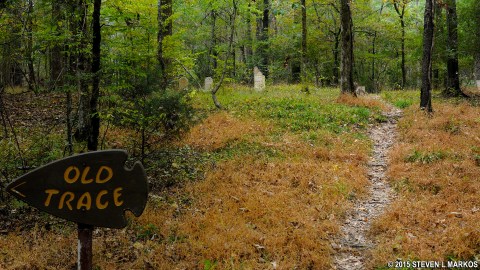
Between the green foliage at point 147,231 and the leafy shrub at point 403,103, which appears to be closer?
the green foliage at point 147,231

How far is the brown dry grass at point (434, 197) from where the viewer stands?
17.6 feet

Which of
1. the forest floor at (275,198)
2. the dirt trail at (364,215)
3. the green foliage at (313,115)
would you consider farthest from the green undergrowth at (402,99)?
the dirt trail at (364,215)

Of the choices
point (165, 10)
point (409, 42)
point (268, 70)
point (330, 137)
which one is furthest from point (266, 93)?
point (409, 42)

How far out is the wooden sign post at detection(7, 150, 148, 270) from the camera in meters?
3.65

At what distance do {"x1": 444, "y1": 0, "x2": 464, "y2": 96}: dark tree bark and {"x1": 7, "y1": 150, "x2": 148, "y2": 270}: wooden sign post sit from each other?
17183 mm

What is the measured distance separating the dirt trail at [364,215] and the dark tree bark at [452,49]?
26.4 ft

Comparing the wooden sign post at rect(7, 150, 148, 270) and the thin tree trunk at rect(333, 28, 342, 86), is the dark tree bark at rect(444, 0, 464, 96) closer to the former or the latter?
the thin tree trunk at rect(333, 28, 342, 86)

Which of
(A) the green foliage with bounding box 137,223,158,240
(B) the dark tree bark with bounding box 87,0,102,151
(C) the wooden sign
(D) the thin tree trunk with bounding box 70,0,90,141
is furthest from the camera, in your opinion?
(D) the thin tree trunk with bounding box 70,0,90,141

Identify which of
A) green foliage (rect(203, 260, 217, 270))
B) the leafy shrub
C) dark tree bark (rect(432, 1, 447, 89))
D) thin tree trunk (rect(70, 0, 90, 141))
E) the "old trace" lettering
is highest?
dark tree bark (rect(432, 1, 447, 89))

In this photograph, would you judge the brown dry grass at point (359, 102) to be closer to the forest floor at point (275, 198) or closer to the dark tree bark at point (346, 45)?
the dark tree bark at point (346, 45)

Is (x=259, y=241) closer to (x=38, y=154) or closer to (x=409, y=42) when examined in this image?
(x=38, y=154)

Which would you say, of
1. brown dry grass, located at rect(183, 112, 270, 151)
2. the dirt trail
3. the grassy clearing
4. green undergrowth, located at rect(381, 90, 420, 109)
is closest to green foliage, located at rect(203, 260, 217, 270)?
the grassy clearing

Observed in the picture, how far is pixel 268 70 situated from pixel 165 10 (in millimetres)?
13586

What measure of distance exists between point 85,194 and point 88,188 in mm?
67
